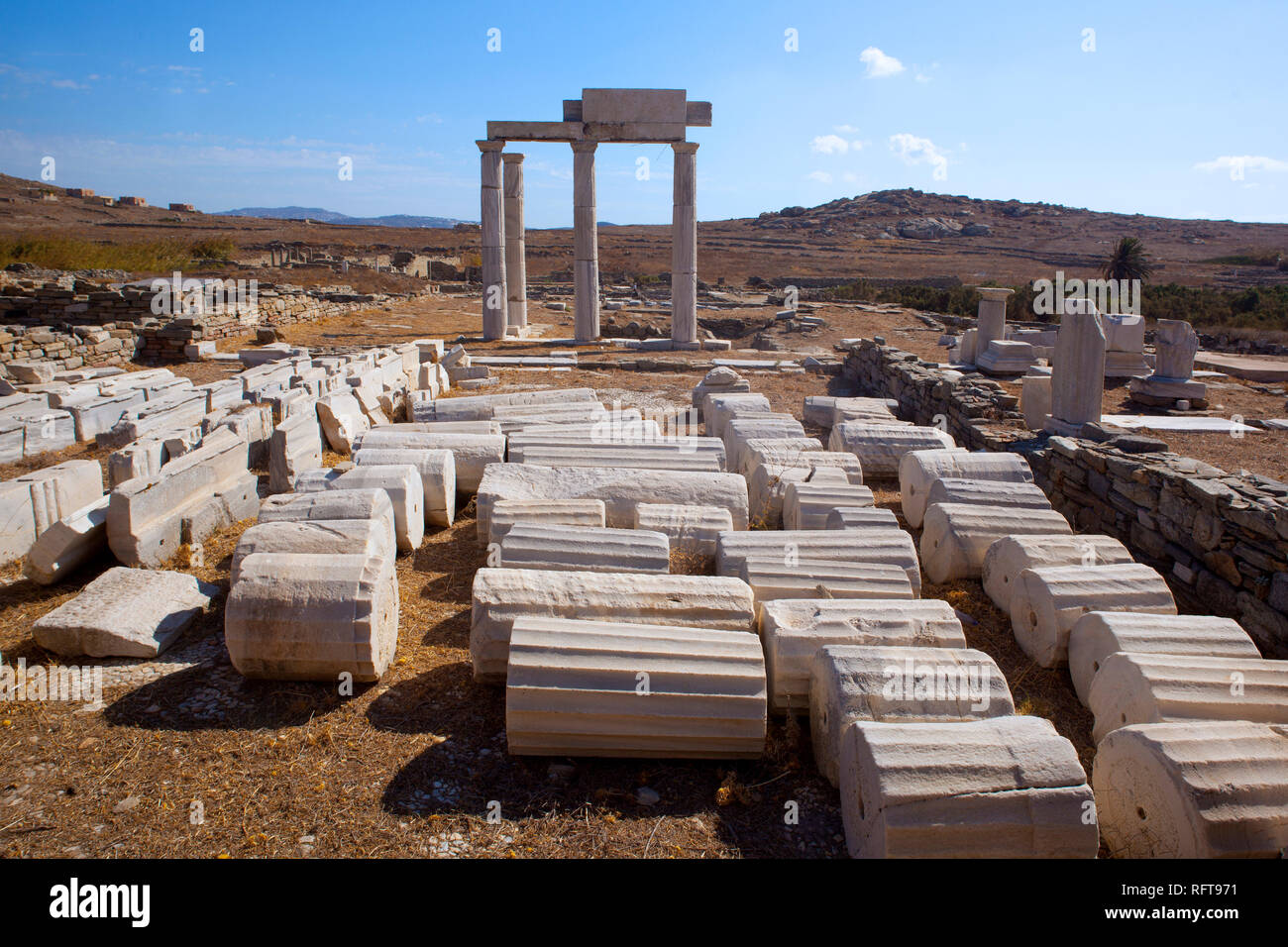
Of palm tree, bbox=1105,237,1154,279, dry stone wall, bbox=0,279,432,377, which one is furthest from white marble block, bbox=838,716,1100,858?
palm tree, bbox=1105,237,1154,279

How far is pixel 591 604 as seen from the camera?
15.3 feet

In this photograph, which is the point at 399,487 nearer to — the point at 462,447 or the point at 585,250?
the point at 462,447

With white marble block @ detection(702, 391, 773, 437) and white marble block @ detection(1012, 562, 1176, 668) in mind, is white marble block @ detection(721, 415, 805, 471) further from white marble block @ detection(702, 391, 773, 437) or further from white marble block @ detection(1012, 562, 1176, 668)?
white marble block @ detection(1012, 562, 1176, 668)

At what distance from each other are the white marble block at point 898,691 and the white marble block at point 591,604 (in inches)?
29.0

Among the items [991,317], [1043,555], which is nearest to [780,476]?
[1043,555]

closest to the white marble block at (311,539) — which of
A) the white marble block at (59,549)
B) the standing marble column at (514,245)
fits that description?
the white marble block at (59,549)

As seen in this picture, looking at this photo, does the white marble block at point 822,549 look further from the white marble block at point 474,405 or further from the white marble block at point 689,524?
the white marble block at point 474,405

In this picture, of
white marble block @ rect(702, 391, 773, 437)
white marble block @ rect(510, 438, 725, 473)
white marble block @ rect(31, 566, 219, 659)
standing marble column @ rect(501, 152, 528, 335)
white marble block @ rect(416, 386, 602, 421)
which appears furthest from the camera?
standing marble column @ rect(501, 152, 528, 335)

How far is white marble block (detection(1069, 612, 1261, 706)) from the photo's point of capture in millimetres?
4430

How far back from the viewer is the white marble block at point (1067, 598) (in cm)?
500

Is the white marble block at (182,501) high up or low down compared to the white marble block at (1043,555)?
up

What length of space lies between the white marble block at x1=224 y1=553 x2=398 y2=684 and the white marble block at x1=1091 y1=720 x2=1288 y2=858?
3652 mm

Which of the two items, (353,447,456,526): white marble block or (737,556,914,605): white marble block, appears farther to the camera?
(353,447,456,526): white marble block

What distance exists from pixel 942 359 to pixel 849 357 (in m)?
3.16
